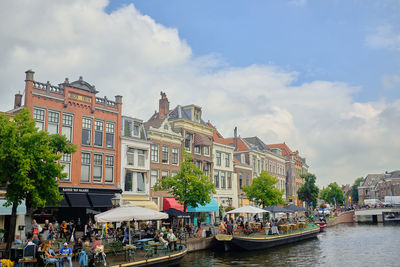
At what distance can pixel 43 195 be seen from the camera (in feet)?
73.7

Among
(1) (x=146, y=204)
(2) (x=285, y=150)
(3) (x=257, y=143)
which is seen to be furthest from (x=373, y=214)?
(1) (x=146, y=204)

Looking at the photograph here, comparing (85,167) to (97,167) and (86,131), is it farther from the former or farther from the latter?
(86,131)

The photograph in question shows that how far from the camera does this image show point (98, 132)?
36.5m

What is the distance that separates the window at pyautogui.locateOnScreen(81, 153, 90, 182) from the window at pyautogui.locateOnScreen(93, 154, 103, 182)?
0.66m

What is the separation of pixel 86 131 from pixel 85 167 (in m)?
3.24

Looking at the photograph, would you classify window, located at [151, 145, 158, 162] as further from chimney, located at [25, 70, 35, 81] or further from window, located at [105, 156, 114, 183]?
chimney, located at [25, 70, 35, 81]

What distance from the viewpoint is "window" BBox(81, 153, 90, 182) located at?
114ft

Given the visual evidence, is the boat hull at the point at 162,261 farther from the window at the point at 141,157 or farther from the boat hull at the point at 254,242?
the window at the point at 141,157

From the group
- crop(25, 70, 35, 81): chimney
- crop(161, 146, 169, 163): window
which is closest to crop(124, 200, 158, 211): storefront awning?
crop(161, 146, 169, 163): window

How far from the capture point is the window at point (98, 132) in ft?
119

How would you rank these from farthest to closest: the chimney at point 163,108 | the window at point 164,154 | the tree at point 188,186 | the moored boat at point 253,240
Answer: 1. the chimney at point 163,108
2. the window at point 164,154
3. the tree at point 188,186
4. the moored boat at point 253,240

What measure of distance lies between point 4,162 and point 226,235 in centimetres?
1779

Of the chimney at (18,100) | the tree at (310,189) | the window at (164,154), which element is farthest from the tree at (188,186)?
the tree at (310,189)

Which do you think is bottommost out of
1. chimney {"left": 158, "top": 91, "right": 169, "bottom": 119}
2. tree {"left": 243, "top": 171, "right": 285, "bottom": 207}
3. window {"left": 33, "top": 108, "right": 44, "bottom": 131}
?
tree {"left": 243, "top": 171, "right": 285, "bottom": 207}
